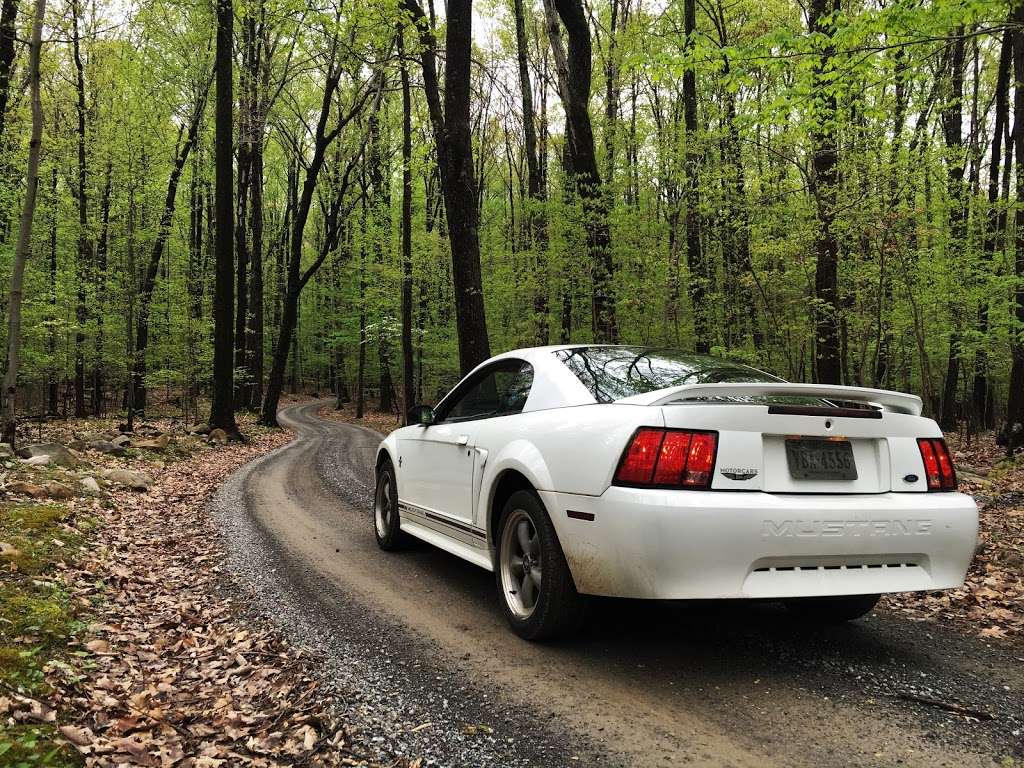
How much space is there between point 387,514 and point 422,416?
1228 mm

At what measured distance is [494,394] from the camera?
442 cm

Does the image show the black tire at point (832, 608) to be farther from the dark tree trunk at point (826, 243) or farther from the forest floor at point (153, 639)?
the dark tree trunk at point (826, 243)

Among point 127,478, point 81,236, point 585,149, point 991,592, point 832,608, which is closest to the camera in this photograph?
point 832,608

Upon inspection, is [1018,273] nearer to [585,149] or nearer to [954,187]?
[954,187]

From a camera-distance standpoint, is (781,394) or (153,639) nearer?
(781,394)

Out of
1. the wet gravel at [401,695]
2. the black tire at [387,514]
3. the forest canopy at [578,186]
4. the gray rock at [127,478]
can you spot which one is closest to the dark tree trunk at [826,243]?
the forest canopy at [578,186]

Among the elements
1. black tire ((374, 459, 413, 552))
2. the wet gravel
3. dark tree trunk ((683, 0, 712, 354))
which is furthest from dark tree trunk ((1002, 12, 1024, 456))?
the wet gravel

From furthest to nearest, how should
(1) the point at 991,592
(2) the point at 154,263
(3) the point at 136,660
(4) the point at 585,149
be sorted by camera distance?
(2) the point at 154,263
(4) the point at 585,149
(1) the point at 991,592
(3) the point at 136,660

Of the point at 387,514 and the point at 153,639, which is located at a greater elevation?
the point at 387,514

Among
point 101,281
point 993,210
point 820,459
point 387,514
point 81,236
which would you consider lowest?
point 387,514

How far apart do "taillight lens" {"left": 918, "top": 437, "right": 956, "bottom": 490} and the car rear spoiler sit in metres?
0.21

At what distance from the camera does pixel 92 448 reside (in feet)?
38.9

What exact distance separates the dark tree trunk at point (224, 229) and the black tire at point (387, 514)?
436 inches

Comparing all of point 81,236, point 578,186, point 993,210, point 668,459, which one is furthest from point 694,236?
point 81,236
